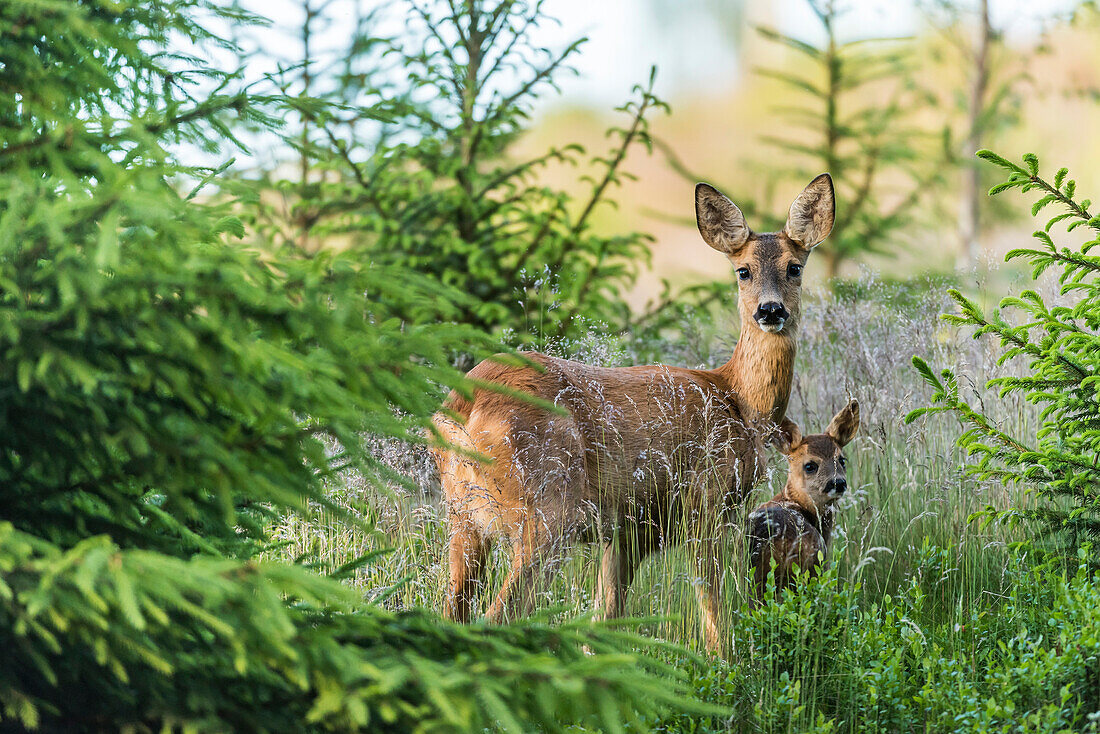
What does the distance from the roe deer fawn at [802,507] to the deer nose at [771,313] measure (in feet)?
1.74

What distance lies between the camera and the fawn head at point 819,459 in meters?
4.80

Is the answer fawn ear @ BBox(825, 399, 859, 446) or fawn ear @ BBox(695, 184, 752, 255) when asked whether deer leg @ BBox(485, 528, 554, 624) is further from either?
fawn ear @ BBox(695, 184, 752, 255)

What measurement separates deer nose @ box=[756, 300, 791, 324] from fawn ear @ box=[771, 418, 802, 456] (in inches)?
20.3

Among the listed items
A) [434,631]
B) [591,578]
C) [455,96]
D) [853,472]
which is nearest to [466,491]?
[591,578]

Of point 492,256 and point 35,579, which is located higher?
point 492,256

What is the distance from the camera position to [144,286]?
2152 millimetres

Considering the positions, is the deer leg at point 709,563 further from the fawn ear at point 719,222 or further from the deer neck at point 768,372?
the fawn ear at point 719,222

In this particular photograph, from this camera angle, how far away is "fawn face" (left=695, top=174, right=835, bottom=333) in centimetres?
500

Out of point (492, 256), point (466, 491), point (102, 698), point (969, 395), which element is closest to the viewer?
point (102, 698)

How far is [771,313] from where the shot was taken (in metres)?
4.89

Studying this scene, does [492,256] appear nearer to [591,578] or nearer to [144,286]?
[591,578]

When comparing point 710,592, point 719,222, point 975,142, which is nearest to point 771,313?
point 719,222

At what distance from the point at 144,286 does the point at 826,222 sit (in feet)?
12.5

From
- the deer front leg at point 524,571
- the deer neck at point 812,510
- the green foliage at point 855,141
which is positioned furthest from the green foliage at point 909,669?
the green foliage at point 855,141
